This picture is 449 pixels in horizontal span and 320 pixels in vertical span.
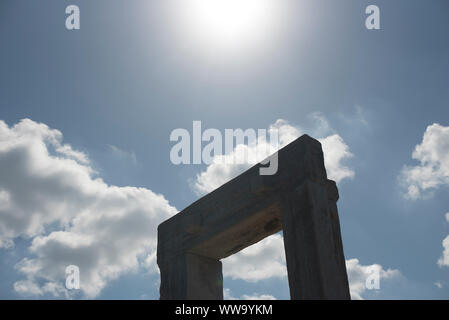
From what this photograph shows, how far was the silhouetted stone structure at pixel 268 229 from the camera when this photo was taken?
6.63 meters

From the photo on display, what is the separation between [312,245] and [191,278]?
2665 mm

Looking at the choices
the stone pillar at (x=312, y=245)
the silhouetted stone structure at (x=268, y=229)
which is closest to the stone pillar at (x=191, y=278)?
the silhouetted stone structure at (x=268, y=229)

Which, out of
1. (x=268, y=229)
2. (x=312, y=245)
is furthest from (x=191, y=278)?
(x=312, y=245)

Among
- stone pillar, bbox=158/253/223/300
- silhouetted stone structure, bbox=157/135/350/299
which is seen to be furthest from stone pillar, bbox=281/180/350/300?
stone pillar, bbox=158/253/223/300

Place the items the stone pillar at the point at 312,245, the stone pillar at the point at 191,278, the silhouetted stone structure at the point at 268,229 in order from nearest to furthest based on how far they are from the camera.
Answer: the stone pillar at the point at 312,245
the silhouetted stone structure at the point at 268,229
the stone pillar at the point at 191,278

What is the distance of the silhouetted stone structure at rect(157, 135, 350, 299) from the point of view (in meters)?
6.63

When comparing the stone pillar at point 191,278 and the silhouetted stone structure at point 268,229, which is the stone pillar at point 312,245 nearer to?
the silhouetted stone structure at point 268,229

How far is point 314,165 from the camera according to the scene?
7.12 meters

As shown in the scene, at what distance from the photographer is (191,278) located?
8539 millimetres
